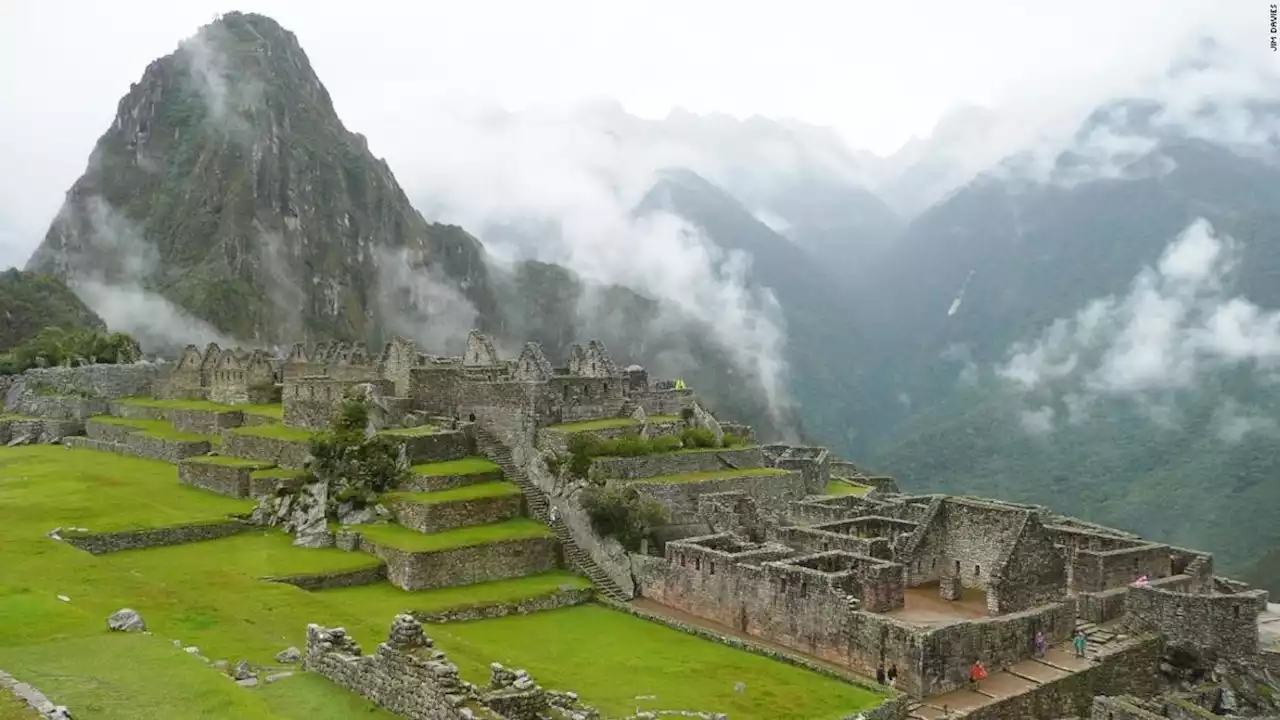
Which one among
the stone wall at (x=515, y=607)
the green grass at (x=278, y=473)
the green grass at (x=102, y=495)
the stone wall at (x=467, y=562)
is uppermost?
the green grass at (x=278, y=473)

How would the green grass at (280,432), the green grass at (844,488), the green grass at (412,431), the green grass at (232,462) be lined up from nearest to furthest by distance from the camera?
the green grass at (412,431) → the green grass at (232,462) → the green grass at (280,432) → the green grass at (844,488)

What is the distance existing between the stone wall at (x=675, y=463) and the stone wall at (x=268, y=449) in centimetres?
935

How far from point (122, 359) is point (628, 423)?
47.0 metres

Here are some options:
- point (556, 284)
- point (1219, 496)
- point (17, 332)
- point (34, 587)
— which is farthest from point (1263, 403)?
point (556, 284)

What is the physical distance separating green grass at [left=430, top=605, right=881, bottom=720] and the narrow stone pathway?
48.0 inches

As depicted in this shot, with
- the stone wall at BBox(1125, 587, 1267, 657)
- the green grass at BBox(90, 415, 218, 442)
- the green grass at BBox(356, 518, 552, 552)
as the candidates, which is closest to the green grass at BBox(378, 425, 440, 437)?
the green grass at BBox(356, 518, 552, 552)

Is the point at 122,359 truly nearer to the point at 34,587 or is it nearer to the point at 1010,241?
the point at 34,587

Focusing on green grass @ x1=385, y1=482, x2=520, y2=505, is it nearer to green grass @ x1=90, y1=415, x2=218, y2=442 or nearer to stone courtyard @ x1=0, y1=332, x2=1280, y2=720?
stone courtyard @ x1=0, y1=332, x2=1280, y2=720

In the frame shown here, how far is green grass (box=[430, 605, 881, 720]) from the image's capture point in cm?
1742

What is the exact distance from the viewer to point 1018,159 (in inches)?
3118

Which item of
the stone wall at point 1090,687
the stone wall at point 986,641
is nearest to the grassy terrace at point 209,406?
the stone wall at point 986,641

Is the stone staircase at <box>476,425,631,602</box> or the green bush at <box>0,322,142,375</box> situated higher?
the green bush at <box>0,322,142,375</box>

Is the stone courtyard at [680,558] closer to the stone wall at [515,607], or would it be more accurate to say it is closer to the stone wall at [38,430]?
the stone wall at [515,607]

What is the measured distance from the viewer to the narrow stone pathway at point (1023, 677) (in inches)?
727
